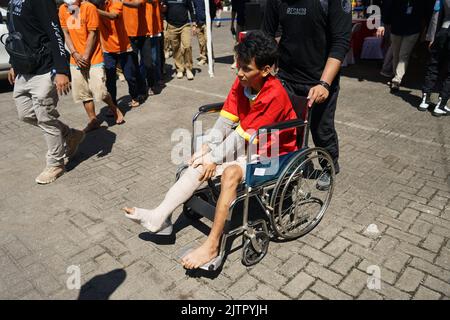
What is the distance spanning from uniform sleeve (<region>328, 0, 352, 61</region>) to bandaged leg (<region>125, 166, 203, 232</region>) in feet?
5.14

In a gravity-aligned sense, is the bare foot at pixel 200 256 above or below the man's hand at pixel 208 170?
below

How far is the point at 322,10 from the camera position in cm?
294

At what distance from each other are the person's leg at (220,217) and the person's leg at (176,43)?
18.8 feet

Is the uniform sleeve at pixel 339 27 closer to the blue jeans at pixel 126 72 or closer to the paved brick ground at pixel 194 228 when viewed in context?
the paved brick ground at pixel 194 228

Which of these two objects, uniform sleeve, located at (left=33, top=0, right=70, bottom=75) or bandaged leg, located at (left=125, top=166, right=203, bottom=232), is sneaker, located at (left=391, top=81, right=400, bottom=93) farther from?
uniform sleeve, located at (left=33, top=0, right=70, bottom=75)

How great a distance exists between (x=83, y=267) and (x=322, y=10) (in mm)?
2822

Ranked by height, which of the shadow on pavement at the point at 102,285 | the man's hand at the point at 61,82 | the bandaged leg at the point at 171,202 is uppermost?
the man's hand at the point at 61,82

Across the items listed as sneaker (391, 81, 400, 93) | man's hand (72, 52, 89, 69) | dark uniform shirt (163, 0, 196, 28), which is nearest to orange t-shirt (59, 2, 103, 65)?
man's hand (72, 52, 89, 69)

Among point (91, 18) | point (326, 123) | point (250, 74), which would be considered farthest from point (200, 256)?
point (91, 18)

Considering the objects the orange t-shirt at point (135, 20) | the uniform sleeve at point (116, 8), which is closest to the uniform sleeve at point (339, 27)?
the uniform sleeve at point (116, 8)

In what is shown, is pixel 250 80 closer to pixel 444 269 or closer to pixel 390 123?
pixel 444 269

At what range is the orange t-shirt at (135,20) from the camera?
20.5 feet

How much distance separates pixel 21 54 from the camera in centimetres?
337
